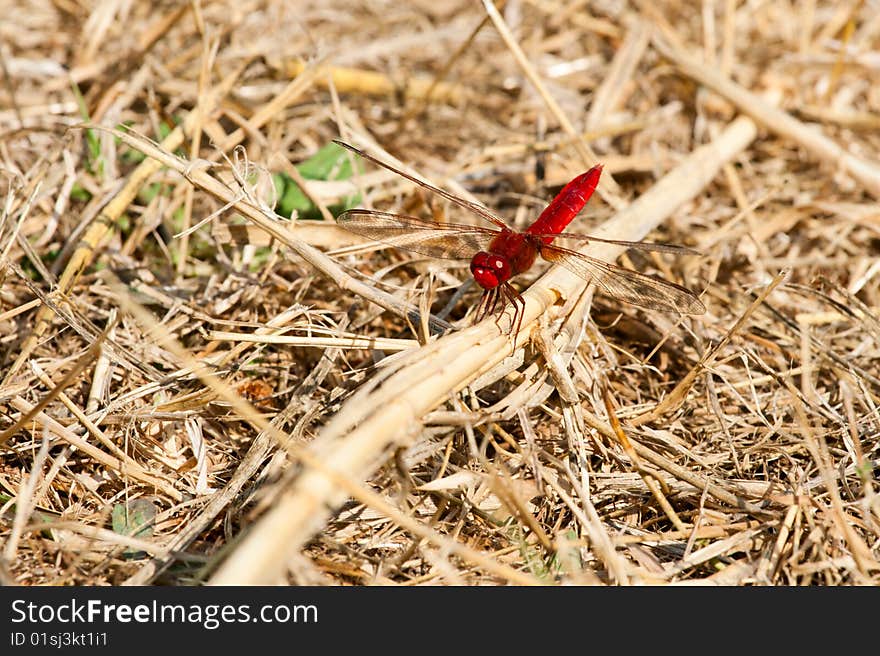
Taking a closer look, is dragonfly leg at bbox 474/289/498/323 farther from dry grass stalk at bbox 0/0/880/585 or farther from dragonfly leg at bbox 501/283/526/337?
dry grass stalk at bbox 0/0/880/585

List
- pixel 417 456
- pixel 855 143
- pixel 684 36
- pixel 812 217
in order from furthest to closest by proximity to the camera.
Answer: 1. pixel 684 36
2. pixel 855 143
3. pixel 812 217
4. pixel 417 456

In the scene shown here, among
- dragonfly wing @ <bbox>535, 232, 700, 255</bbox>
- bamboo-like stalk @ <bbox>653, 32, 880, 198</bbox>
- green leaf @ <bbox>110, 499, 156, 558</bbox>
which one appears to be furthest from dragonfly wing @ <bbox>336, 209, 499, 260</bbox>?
bamboo-like stalk @ <bbox>653, 32, 880, 198</bbox>

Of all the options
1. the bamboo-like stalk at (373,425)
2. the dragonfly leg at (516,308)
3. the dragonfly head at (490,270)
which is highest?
the dragonfly head at (490,270)

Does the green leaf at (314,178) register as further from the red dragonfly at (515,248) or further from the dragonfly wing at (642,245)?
the dragonfly wing at (642,245)

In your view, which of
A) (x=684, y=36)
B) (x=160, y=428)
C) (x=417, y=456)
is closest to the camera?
(x=417, y=456)


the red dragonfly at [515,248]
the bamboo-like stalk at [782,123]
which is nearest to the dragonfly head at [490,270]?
the red dragonfly at [515,248]

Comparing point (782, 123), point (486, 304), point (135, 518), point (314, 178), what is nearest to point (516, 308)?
point (486, 304)

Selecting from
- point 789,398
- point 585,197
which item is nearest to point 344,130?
point 585,197
